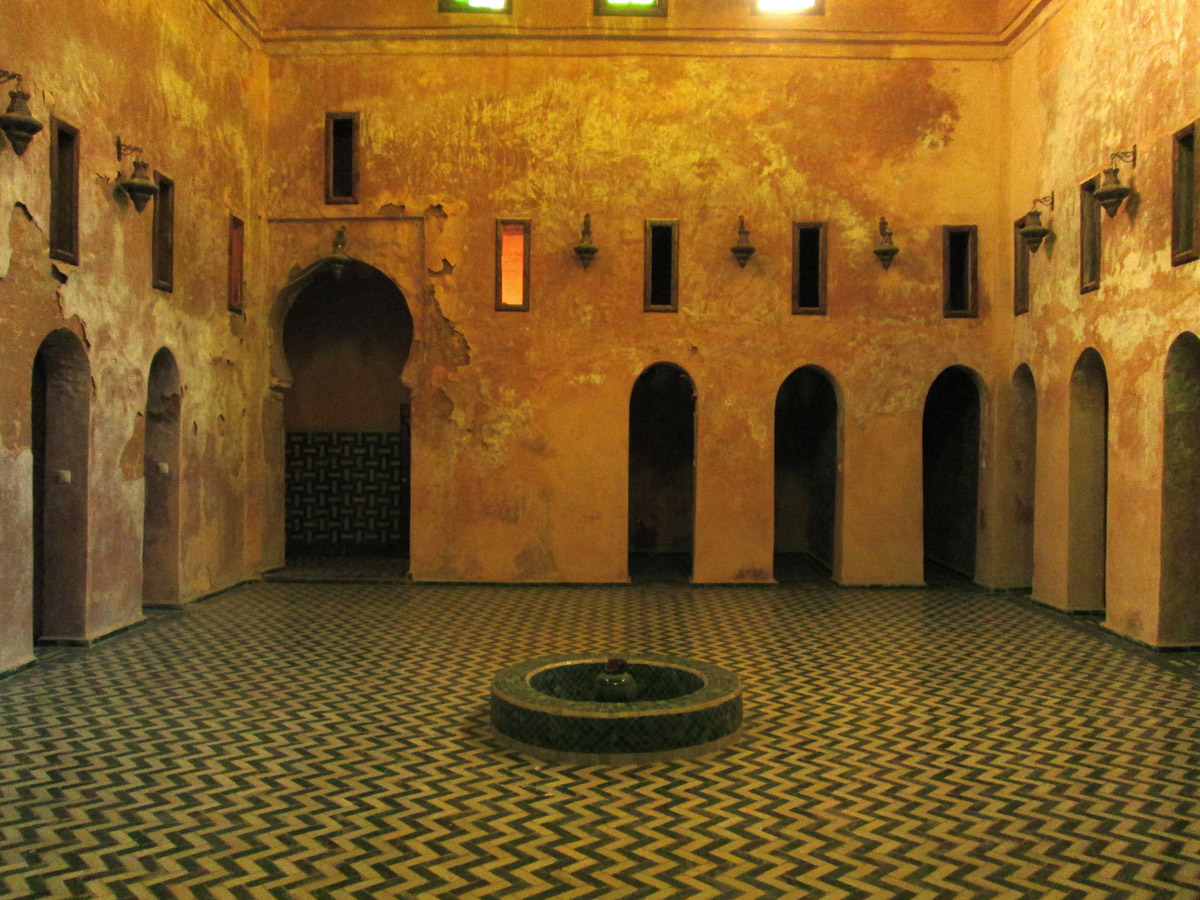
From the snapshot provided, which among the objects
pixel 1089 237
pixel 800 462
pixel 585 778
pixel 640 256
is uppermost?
pixel 640 256

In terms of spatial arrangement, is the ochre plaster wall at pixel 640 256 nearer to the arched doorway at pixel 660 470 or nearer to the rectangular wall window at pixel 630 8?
the rectangular wall window at pixel 630 8

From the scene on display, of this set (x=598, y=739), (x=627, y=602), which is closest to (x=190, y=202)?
(x=627, y=602)

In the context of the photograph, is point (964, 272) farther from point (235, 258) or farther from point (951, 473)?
point (235, 258)

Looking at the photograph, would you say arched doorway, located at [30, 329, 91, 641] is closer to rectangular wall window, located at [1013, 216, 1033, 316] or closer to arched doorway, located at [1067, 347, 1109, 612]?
arched doorway, located at [1067, 347, 1109, 612]

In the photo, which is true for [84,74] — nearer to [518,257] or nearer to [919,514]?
[518,257]

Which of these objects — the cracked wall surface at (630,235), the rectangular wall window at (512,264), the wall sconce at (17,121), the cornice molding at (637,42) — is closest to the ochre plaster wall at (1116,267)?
the cracked wall surface at (630,235)

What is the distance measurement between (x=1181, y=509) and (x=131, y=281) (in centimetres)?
1219

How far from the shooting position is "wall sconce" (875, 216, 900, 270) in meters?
14.6

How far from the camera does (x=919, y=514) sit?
14992mm

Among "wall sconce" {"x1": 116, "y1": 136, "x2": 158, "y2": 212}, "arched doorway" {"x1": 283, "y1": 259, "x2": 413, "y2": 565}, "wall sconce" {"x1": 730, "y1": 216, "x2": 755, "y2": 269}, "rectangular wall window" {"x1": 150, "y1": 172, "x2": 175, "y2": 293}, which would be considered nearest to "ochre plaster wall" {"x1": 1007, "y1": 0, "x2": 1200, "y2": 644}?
"wall sconce" {"x1": 730, "y1": 216, "x2": 755, "y2": 269}

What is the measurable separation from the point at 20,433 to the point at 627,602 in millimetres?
7787

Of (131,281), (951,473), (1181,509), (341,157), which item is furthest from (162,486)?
(951,473)

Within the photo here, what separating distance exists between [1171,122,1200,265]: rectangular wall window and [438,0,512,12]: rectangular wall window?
9.55 meters

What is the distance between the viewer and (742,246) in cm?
1463
